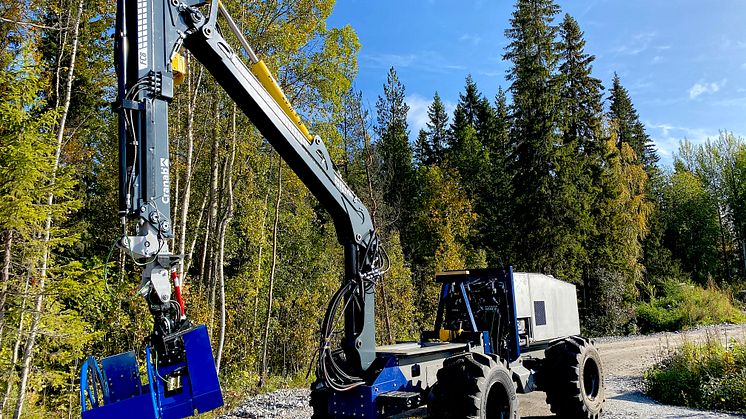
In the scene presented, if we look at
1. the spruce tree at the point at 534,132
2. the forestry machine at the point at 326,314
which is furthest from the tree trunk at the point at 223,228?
the spruce tree at the point at 534,132

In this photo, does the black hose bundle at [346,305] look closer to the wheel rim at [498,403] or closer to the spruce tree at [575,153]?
the wheel rim at [498,403]

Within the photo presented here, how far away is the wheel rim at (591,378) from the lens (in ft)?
28.5

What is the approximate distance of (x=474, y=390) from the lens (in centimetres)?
609

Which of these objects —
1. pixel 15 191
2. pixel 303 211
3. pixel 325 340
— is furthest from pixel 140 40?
pixel 303 211

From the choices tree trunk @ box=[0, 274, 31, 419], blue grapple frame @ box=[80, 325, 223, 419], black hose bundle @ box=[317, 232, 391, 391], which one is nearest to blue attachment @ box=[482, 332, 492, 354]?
black hose bundle @ box=[317, 232, 391, 391]

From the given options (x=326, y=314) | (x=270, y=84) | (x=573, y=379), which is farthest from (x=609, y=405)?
(x=270, y=84)

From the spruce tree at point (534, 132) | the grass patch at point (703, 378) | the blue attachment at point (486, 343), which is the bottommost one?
the grass patch at point (703, 378)

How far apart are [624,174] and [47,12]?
91.5 feet

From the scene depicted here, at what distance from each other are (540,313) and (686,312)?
21001 millimetres

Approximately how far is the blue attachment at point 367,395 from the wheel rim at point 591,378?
12.5ft

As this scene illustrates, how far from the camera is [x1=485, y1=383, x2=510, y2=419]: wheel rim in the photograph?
6.75 meters

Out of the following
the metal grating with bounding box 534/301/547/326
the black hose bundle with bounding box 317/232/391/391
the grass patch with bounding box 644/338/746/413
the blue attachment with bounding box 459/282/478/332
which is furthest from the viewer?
the grass patch with bounding box 644/338/746/413

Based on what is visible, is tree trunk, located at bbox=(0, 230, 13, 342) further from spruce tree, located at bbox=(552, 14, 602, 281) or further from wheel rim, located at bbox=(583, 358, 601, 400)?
spruce tree, located at bbox=(552, 14, 602, 281)

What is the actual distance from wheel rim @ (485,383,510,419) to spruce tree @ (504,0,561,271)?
1845cm
